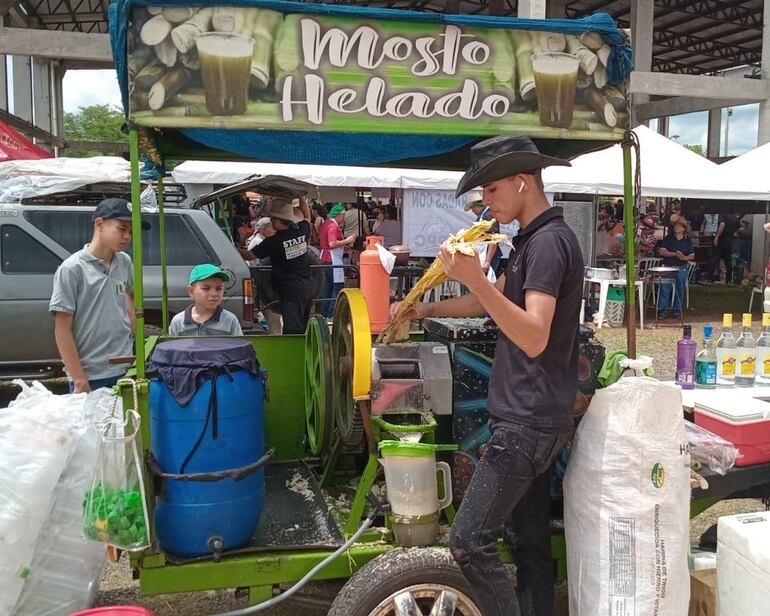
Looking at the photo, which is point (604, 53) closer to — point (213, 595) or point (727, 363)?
point (727, 363)

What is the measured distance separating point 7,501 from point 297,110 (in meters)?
1.86

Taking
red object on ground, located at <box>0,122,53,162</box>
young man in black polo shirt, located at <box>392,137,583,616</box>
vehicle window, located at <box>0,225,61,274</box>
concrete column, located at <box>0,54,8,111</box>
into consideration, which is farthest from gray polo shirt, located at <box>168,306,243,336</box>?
concrete column, located at <box>0,54,8,111</box>

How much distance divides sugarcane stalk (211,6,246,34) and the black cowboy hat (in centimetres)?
98

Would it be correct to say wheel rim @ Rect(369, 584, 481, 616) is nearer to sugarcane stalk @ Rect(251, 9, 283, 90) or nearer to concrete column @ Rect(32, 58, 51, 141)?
sugarcane stalk @ Rect(251, 9, 283, 90)

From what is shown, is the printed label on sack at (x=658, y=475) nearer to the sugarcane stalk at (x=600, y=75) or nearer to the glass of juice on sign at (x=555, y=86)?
the glass of juice on sign at (x=555, y=86)

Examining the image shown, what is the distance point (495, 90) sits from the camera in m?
2.73

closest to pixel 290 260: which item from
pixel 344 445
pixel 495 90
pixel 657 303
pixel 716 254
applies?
Result: pixel 344 445

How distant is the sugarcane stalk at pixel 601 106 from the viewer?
9.20ft

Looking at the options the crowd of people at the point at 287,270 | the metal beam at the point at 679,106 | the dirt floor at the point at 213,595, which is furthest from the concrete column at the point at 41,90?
the metal beam at the point at 679,106

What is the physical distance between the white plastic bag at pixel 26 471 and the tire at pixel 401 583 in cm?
121

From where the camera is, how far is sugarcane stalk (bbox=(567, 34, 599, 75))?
2.75 metres

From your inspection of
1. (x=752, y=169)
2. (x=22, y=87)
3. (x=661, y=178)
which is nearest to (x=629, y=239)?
(x=661, y=178)

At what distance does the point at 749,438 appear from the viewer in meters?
3.15

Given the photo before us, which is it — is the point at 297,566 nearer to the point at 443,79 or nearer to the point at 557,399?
the point at 557,399
